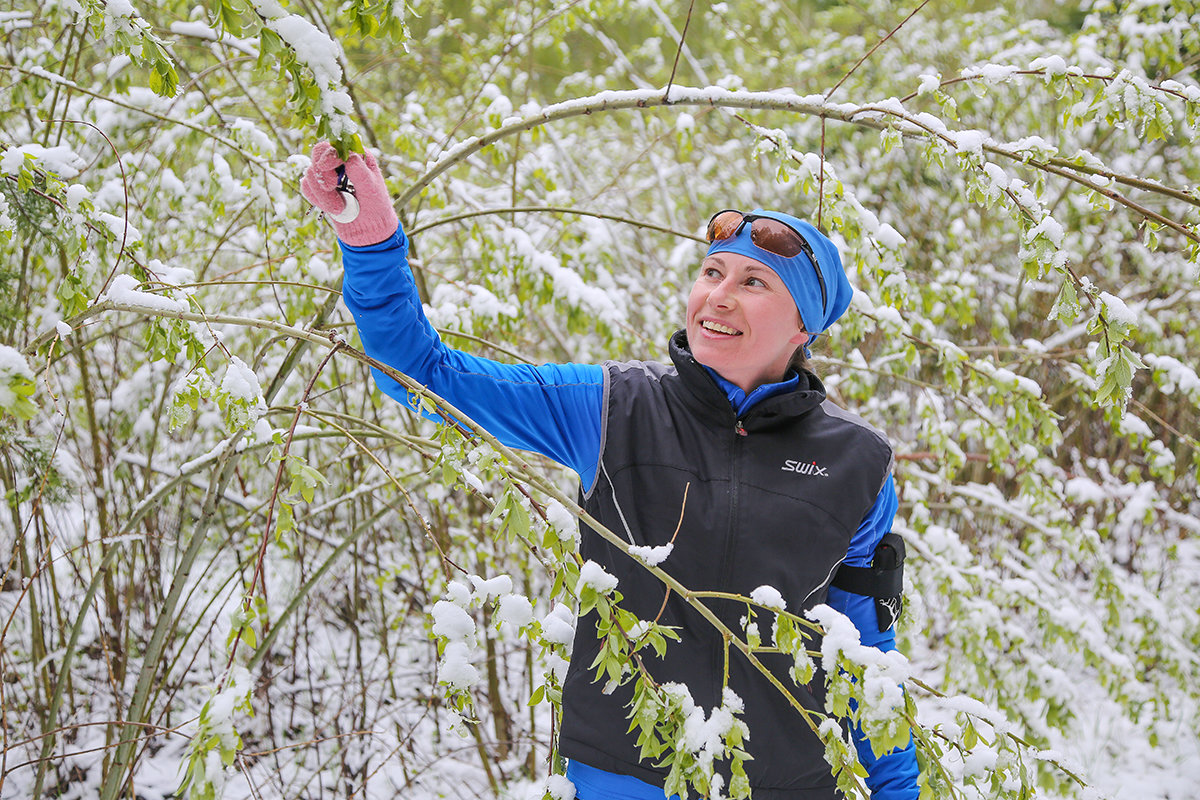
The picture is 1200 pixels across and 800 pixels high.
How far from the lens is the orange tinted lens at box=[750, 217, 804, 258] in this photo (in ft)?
4.99

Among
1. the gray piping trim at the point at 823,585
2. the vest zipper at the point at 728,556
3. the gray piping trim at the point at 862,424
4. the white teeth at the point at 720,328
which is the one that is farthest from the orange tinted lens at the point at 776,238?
the gray piping trim at the point at 823,585

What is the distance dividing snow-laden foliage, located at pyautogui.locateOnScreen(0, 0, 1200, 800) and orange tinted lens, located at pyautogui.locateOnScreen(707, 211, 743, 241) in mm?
187

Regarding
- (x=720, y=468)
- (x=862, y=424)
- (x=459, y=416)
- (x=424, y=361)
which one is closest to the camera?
(x=459, y=416)

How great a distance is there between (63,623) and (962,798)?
276cm

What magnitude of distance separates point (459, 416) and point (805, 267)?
757 millimetres

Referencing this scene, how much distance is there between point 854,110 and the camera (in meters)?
1.47

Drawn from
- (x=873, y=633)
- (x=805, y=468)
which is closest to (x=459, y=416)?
(x=805, y=468)

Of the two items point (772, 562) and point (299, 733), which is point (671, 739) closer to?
point (772, 562)

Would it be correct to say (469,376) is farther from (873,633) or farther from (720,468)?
(873,633)

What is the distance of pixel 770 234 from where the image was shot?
1525mm

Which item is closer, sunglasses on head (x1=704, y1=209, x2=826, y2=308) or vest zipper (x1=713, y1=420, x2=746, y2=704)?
vest zipper (x1=713, y1=420, x2=746, y2=704)

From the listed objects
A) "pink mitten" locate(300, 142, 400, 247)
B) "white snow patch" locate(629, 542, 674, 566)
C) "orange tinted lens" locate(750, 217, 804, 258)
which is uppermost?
"pink mitten" locate(300, 142, 400, 247)

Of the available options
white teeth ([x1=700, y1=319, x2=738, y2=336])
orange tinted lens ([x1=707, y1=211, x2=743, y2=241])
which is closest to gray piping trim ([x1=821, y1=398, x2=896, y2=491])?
white teeth ([x1=700, y1=319, x2=738, y2=336])

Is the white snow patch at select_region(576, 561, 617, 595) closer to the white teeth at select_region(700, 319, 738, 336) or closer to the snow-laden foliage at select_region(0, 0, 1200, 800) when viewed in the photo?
the snow-laden foliage at select_region(0, 0, 1200, 800)
